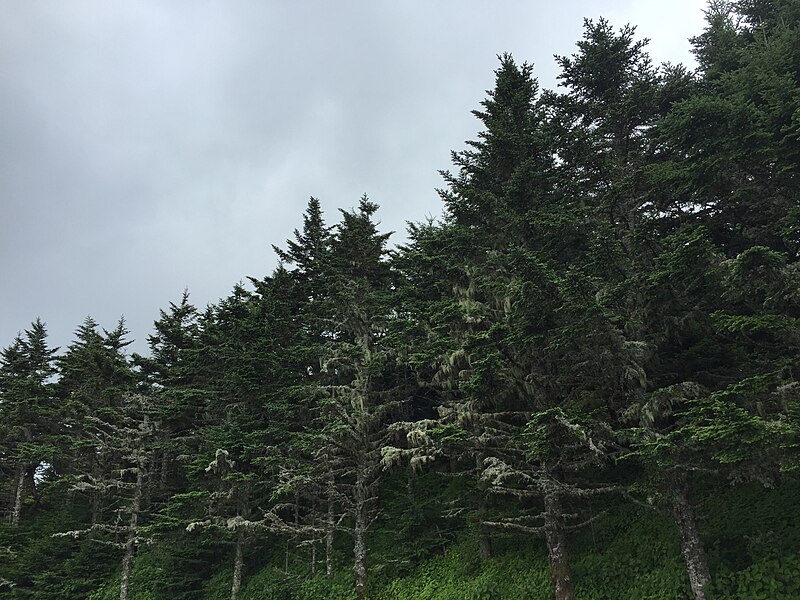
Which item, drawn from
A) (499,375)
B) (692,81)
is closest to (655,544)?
(499,375)

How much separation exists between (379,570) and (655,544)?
32.4ft

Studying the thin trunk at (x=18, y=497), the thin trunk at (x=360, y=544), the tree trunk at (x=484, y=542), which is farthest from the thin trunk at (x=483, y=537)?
the thin trunk at (x=18, y=497)

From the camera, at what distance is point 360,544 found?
16.7 m

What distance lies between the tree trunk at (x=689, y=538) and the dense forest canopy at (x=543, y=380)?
0.05m

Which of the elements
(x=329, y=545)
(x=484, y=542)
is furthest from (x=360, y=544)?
(x=484, y=542)

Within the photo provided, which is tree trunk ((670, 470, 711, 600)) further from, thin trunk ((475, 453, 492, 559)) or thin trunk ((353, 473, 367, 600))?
thin trunk ((353, 473, 367, 600))

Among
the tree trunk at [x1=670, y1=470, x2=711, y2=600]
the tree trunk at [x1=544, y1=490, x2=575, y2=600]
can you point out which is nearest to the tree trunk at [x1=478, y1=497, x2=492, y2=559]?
the tree trunk at [x1=544, y1=490, x2=575, y2=600]

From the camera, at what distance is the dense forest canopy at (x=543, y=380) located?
1033 centimetres

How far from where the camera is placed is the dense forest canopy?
10.3m

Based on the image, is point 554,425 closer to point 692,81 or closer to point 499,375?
point 499,375

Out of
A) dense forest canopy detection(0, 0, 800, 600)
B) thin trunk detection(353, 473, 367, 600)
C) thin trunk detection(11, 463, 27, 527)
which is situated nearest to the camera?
dense forest canopy detection(0, 0, 800, 600)

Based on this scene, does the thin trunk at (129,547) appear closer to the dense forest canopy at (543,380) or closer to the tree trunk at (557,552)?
the dense forest canopy at (543,380)

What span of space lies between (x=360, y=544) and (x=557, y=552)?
25.4ft

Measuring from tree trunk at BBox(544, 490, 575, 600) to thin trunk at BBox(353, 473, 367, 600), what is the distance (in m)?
7.14
